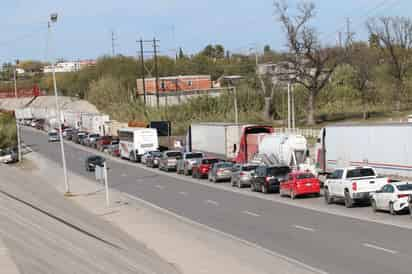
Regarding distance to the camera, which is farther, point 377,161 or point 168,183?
point 168,183

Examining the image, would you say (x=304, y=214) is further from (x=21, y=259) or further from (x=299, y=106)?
(x=299, y=106)

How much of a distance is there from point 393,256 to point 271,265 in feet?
10.0

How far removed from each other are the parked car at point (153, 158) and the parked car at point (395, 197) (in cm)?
3949

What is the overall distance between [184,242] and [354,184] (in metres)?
9.13

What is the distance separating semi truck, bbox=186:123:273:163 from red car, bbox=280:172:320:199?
14.8 m

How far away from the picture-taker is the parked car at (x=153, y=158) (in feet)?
221

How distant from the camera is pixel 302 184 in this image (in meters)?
37.5

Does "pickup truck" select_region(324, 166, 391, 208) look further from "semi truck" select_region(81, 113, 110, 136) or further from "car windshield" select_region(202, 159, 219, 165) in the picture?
"semi truck" select_region(81, 113, 110, 136)

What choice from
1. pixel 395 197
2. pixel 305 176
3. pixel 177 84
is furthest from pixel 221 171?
pixel 177 84

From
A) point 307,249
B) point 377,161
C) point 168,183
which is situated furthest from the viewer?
point 168,183

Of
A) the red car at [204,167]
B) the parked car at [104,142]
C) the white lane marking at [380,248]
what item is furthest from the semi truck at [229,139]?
the white lane marking at [380,248]

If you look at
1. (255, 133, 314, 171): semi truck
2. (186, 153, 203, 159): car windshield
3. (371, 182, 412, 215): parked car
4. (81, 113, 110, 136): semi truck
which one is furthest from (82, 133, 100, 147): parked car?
(371, 182, 412, 215): parked car

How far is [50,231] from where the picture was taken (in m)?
26.3

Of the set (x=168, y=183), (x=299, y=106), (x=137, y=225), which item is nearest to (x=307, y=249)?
(x=137, y=225)
